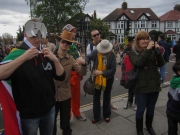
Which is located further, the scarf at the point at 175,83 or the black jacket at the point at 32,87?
the scarf at the point at 175,83

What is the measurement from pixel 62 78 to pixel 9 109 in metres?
0.64

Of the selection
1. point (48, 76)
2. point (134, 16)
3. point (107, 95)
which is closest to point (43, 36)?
point (48, 76)

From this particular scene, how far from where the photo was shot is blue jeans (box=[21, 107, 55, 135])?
1.72m

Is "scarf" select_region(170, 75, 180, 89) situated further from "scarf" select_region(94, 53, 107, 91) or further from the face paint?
the face paint

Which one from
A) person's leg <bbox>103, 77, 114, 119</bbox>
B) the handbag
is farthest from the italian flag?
person's leg <bbox>103, 77, 114, 119</bbox>

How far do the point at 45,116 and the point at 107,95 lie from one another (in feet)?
5.77

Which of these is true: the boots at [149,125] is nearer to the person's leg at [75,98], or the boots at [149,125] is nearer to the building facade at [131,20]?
the person's leg at [75,98]

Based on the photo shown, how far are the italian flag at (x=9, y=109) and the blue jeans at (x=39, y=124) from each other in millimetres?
68

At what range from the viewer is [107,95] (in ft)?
11.1

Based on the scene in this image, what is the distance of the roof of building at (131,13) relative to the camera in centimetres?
3916

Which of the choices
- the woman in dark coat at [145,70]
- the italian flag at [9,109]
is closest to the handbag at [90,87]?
the woman in dark coat at [145,70]

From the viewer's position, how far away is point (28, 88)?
1610 millimetres

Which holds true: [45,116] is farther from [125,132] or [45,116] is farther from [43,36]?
[125,132]

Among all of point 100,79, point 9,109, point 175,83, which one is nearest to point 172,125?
point 175,83
